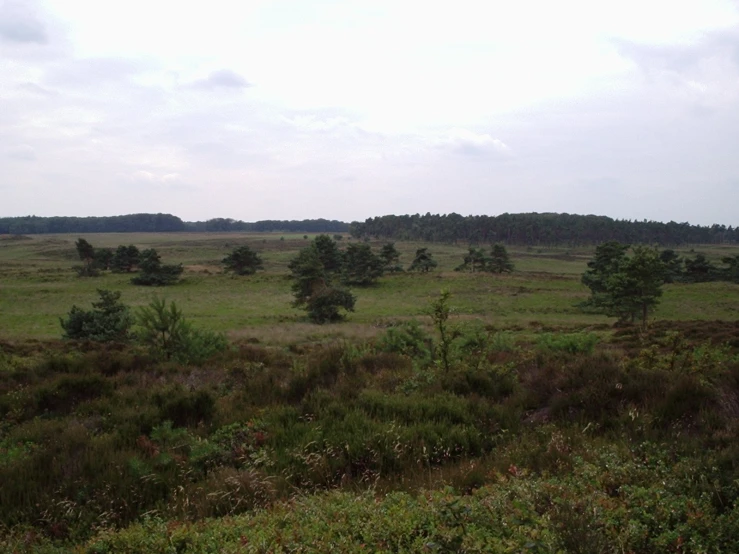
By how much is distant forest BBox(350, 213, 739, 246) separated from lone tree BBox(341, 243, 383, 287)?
3132 inches

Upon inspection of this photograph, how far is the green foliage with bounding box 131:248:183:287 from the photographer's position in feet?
187

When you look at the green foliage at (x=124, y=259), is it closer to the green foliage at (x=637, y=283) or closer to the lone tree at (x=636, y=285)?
the lone tree at (x=636, y=285)

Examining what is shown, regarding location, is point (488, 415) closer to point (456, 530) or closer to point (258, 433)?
point (258, 433)

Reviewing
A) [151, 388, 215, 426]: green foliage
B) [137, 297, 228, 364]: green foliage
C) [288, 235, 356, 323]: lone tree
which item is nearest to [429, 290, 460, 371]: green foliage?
[151, 388, 215, 426]: green foliage

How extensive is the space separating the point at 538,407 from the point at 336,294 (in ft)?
95.9

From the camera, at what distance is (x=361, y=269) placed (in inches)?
2375

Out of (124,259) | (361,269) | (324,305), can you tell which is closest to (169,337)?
(324,305)

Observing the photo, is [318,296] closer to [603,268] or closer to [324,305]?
[324,305]

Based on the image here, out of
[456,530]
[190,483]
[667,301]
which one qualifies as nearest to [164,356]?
[190,483]

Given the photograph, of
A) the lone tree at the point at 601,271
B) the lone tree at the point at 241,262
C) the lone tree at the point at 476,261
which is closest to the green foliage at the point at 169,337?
the lone tree at the point at 601,271

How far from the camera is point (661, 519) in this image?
326cm

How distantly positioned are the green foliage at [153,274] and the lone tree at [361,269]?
2033 centimetres

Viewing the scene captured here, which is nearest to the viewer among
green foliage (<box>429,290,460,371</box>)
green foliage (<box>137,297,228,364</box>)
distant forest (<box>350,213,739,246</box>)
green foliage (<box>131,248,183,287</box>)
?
green foliage (<box>429,290,460,371</box>)

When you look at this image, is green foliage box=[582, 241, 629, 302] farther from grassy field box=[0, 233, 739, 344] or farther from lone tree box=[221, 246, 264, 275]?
lone tree box=[221, 246, 264, 275]
